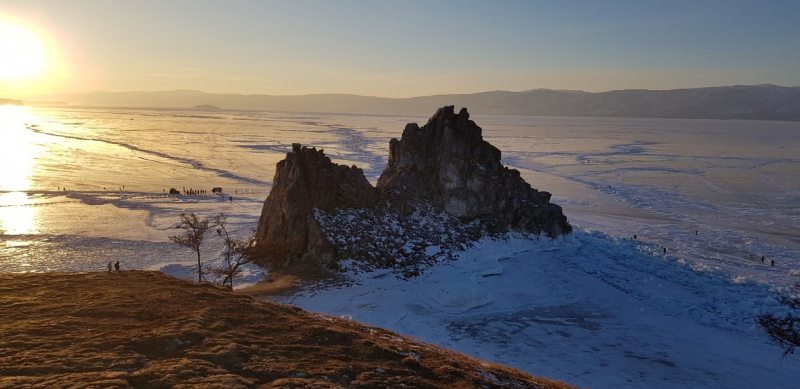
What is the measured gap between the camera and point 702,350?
2441cm

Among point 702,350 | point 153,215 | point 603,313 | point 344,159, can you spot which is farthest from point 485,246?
point 344,159

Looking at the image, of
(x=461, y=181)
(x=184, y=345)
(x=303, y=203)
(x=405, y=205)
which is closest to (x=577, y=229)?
(x=461, y=181)

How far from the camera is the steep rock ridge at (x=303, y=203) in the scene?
1266 inches

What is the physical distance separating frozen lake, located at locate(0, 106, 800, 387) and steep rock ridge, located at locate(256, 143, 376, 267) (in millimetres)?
5234

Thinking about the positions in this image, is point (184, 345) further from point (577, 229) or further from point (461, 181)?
point (577, 229)

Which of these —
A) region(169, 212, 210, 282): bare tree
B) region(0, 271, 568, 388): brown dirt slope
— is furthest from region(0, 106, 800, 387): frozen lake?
region(0, 271, 568, 388): brown dirt slope

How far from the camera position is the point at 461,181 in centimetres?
3934

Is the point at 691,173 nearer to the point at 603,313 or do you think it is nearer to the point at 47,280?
the point at 603,313

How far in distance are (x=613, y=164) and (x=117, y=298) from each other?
90.9 meters

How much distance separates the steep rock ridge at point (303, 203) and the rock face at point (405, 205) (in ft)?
0.19

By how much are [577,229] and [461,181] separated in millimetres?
10783

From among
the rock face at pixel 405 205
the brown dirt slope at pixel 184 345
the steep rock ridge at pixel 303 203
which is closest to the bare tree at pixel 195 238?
the rock face at pixel 405 205

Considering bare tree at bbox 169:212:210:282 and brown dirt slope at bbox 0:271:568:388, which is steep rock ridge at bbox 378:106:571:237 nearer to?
bare tree at bbox 169:212:210:282

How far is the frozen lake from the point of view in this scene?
83.5 ft
